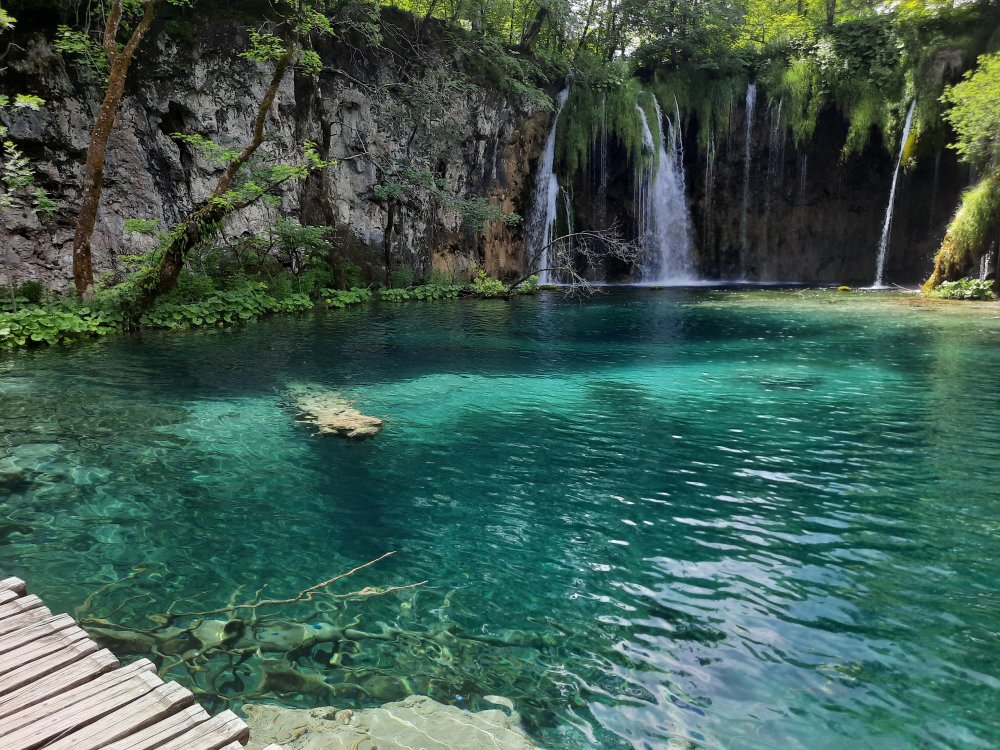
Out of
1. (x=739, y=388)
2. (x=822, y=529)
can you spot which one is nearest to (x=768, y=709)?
(x=822, y=529)

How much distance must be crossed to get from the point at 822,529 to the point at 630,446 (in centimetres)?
230

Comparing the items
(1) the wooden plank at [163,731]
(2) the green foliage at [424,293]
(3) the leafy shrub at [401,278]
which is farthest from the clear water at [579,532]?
(3) the leafy shrub at [401,278]

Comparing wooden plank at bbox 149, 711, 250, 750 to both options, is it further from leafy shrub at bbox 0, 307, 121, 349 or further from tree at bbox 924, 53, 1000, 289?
tree at bbox 924, 53, 1000, 289

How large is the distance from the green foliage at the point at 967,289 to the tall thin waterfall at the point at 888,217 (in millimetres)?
5869

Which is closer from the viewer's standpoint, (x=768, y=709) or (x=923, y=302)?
(x=768, y=709)

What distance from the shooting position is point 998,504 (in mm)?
5090

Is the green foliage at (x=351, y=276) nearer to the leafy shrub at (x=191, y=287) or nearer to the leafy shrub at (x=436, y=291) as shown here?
the leafy shrub at (x=436, y=291)

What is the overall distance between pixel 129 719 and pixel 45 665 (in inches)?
22.1

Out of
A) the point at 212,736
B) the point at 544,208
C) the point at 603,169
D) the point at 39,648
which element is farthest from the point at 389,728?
the point at 603,169

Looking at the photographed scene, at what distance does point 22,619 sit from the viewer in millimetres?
2781

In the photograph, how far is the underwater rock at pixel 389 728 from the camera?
2779 mm

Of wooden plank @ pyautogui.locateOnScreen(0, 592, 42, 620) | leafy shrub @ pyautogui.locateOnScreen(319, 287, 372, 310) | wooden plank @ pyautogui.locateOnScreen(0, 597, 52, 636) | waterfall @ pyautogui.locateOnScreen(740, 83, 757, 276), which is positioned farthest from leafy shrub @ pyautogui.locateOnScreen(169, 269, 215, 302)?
waterfall @ pyautogui.locateOnScreen(740, 83, 757, 276)

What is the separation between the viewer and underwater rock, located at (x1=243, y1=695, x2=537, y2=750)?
9.12ft

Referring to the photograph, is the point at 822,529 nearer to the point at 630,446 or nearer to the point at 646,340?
the point at 630,446
